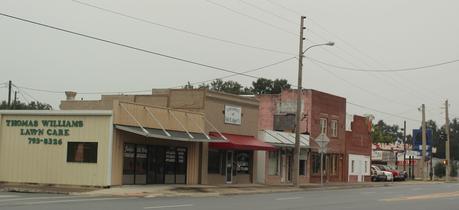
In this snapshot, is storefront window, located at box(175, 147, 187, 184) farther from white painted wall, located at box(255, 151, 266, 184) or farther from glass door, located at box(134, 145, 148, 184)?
white painted wall, located at box(255, 151, 266, 184)

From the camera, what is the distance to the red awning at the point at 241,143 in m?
38.0

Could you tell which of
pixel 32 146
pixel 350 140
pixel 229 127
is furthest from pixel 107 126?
pixel 350 140

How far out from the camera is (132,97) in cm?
3947

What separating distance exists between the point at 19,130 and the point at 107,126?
17.1 feet

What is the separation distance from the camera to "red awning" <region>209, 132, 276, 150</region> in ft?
125

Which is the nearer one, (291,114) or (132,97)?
(132,97)

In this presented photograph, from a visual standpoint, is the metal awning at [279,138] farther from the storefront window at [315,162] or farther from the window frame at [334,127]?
the window frame at [334,127]

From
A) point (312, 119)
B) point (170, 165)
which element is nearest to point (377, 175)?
point (312, 119)

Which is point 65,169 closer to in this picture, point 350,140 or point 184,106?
point 184,106

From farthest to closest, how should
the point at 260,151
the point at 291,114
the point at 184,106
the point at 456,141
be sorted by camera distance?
the point at 456,141 → the point at 291,114 → the point at 260,151 → the point at 184,106

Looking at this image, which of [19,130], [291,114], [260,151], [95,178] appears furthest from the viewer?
[291,114]

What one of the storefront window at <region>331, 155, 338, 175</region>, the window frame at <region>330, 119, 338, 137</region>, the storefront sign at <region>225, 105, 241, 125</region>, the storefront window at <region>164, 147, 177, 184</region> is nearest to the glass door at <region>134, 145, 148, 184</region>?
the storefront window at <region>164, 147, 177, 184</region>

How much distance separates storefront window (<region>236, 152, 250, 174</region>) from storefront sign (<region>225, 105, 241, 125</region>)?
2.17 m

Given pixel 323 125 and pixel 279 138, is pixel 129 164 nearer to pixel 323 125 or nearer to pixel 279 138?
pixel 279 138
